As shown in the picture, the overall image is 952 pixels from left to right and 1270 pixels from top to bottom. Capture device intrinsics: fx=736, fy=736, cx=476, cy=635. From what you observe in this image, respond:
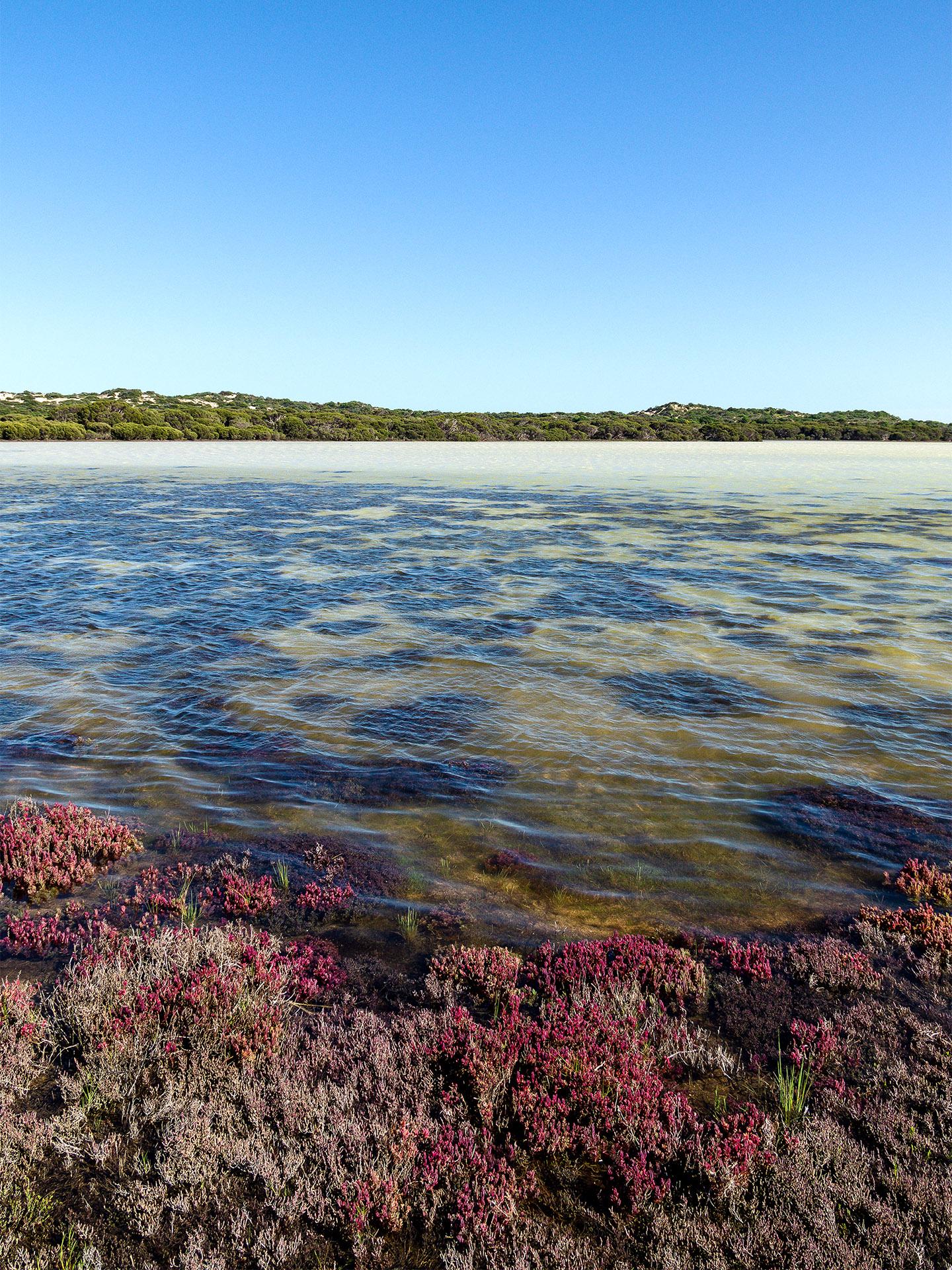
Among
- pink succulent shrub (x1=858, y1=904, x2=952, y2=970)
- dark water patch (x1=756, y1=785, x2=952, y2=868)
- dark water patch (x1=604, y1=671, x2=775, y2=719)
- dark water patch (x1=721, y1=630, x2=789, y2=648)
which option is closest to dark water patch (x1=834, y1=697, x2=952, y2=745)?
dark water patch (x1=604, y1=671, x2=775, y2=719)

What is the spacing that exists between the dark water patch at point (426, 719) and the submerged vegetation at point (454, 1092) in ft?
11.9

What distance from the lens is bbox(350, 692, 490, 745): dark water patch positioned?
9.61 metres

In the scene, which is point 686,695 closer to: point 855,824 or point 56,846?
point 855,824

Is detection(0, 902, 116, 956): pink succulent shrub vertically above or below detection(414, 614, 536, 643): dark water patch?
below

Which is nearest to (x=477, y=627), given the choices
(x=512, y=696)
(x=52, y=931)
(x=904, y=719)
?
(x=512, y=696)

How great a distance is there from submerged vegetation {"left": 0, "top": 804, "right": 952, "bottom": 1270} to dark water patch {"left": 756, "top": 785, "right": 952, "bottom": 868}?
950mm

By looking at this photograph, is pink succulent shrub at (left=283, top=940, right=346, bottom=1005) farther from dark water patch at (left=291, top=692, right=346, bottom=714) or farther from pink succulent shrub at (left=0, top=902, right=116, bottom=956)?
dark water patch at (left=291, top=692, right=346, bottom=714)

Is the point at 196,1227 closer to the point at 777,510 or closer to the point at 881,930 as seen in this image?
the point at 881,930

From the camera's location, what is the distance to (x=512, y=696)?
434 inches

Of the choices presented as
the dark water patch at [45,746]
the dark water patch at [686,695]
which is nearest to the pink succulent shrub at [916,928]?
the dark water patch at [686,695]

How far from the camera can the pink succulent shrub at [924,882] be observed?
6211 millimetres

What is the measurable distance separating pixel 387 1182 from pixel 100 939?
2.94 meters

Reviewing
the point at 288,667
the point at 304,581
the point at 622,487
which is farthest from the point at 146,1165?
the point at 622,487

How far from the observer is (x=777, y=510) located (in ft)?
110
